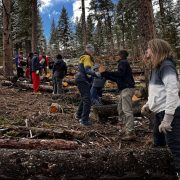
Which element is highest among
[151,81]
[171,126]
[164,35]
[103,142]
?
[164,35]

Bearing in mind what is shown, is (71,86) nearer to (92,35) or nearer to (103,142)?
(103,142)

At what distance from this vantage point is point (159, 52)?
512cm

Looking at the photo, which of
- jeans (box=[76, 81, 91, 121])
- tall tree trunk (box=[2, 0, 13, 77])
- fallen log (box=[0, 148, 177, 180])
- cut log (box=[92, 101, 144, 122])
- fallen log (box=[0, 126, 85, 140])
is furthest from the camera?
tall tree trunk (box=[2, 0, 13, 77])

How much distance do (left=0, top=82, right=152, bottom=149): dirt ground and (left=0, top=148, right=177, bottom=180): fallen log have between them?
1476 millimetres

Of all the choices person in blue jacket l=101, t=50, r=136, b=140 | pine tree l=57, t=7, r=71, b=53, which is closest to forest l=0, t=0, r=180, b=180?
person in blue jacket l=101, t=50, r=136, b=140

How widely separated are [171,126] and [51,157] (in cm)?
→ 191

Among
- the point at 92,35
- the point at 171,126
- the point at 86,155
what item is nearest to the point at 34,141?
the point at 86,155

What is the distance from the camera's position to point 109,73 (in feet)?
25.6

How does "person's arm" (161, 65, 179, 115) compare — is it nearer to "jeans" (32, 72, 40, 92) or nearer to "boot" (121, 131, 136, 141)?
"boot" (121, 131, 136, 141)

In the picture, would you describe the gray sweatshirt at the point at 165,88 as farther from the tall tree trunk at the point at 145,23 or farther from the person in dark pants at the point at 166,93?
the tall tree trunk at the point at 145,23

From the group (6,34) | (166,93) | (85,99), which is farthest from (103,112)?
(6,34)

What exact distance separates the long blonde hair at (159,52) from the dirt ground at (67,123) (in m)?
2.60

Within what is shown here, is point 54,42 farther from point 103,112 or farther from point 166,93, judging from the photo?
point 166,93

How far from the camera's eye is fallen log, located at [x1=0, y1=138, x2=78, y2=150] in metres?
6.48
